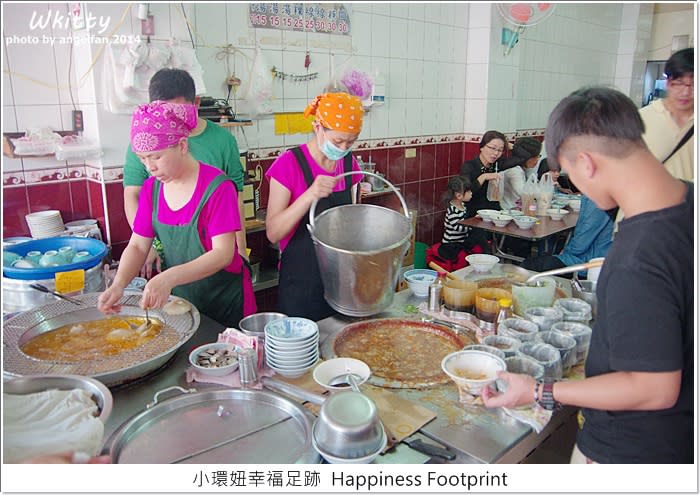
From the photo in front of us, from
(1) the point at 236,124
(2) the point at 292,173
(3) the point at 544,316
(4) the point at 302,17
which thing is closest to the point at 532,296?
(3) the point at 544,316

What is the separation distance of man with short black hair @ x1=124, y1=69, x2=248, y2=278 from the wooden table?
2.18 metres

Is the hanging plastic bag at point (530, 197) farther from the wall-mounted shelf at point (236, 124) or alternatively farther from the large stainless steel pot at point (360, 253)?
the large stainless steel pot at point (360, 253)

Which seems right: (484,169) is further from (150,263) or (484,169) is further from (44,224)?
(44,224)

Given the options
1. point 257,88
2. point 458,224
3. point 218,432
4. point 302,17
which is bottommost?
point 458,224

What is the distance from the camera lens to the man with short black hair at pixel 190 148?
8.39 feet

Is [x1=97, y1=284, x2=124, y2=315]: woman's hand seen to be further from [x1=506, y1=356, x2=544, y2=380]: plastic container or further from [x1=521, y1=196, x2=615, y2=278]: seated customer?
[x1=521, y1=196, x2=615, y2=278]: seated customer

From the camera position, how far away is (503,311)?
6.46ft

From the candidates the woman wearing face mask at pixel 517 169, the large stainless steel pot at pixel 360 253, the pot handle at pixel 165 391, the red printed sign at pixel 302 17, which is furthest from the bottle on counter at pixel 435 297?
the woman wearing face mask at pixel 517 169

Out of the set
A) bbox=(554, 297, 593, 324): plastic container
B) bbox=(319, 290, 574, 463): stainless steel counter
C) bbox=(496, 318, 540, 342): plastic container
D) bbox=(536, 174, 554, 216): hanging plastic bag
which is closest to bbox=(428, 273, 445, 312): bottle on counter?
bbox=(496, 318, 540, 342): plastic container

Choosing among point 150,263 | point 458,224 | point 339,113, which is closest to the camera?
point 339,113

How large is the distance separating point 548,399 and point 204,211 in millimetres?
1381

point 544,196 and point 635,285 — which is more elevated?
point 635,285

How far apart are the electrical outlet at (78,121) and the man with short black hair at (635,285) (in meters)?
2.93

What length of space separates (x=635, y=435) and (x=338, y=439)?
726mm
